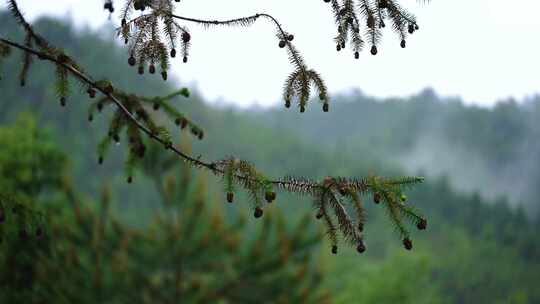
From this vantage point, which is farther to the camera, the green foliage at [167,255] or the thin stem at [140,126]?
the green foliage at [167,255]

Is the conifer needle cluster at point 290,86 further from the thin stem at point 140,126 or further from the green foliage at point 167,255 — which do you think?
the green foliage at point 167,255

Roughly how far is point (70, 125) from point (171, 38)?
86406 millimetres

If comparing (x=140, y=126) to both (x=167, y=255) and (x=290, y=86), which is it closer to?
(x=290, y=86)

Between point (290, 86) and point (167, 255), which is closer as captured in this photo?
point (290, 86)

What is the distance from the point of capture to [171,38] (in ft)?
8.48

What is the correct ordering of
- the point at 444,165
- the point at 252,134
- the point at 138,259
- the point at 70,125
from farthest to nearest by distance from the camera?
the point at 444,165 < the point at 252,134 < the point at 70,125 < the point at 138,259

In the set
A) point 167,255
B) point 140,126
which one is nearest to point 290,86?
point 140,126

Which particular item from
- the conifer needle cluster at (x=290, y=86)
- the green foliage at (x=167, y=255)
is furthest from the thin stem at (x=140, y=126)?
the green foliage at (x=167, y=255)

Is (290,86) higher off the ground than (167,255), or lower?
higher

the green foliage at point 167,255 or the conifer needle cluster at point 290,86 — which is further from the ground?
the conifer needle cluster at point 290,86

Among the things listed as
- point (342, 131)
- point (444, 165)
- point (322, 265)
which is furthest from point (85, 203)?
point (342, 131)

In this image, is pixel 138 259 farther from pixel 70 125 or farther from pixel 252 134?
pixel 252 134

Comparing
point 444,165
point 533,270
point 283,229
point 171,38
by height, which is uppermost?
point 444,165

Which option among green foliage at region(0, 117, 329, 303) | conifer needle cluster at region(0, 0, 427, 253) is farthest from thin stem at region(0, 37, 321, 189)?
green foliage at region(0, 117, 329, 303)
